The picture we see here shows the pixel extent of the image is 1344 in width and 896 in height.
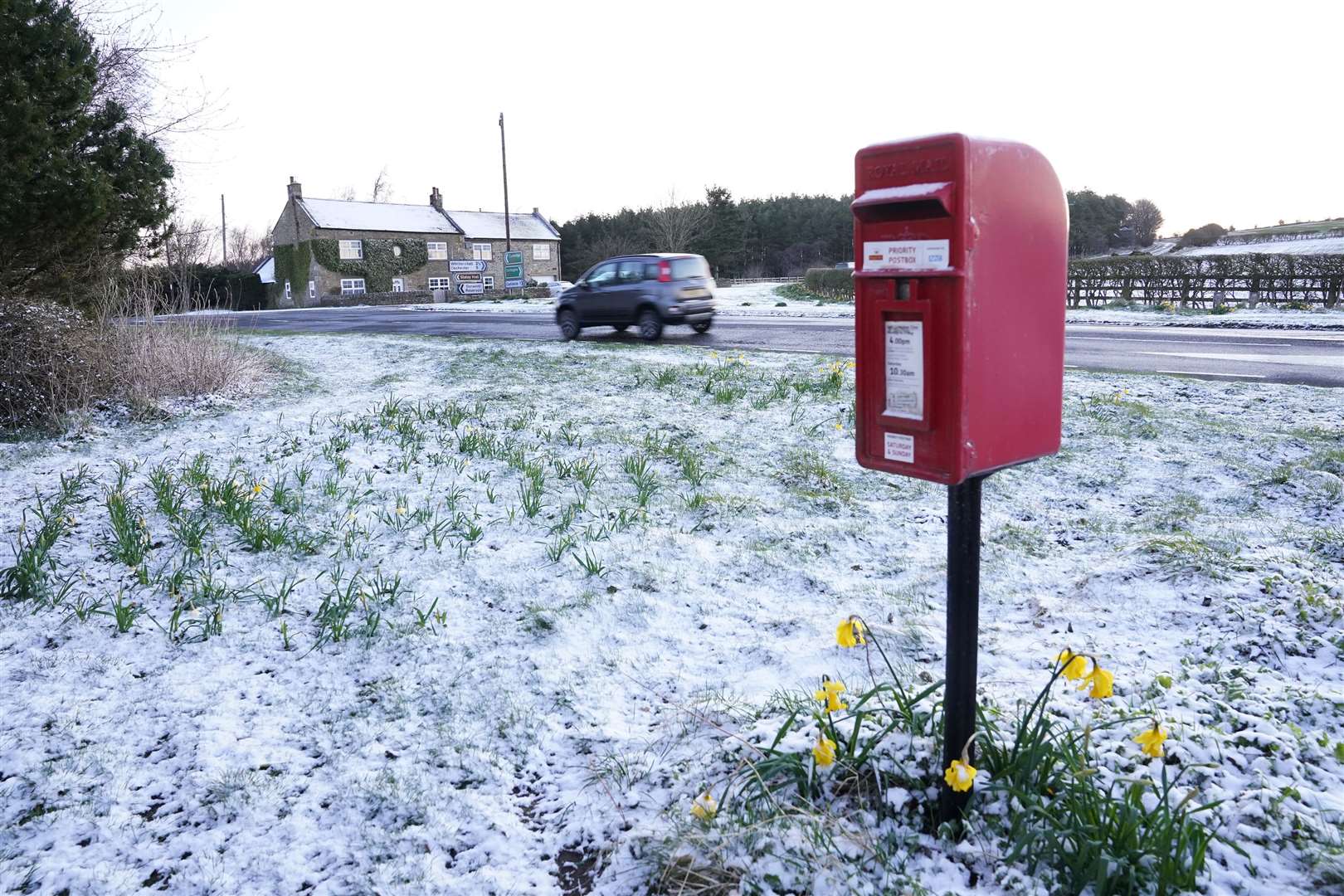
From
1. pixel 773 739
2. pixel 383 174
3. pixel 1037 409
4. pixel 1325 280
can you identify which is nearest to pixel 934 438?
pixel 1037 409

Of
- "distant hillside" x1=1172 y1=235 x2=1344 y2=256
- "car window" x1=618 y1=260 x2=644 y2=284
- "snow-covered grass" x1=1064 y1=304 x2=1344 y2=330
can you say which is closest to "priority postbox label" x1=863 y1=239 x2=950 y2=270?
"car window" x1=618 y1=260 x2=644 y2=284

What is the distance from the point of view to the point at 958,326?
1.92m

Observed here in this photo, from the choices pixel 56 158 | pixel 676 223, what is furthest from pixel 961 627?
pixel 676 223

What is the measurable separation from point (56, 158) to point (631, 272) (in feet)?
29.5

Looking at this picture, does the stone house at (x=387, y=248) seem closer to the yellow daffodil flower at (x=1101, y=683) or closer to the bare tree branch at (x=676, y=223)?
the bare tree branch at (x=676, y=223)

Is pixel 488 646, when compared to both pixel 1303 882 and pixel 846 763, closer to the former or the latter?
pixel 846 763

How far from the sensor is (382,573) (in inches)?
157

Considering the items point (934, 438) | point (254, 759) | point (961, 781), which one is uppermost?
point (934, 438)

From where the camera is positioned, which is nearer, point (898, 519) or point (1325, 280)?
point (898, 519)

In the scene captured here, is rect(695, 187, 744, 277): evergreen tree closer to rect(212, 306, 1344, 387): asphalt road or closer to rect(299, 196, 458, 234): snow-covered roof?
rect(299, 196, 458, 234): snow-covered roof

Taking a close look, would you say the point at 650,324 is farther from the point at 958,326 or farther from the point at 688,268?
the point at 958,326

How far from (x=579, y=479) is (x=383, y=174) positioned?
86679 millimetres

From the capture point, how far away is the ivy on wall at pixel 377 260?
2052 inches

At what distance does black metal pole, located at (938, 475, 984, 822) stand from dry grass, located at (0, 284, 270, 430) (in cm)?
737
